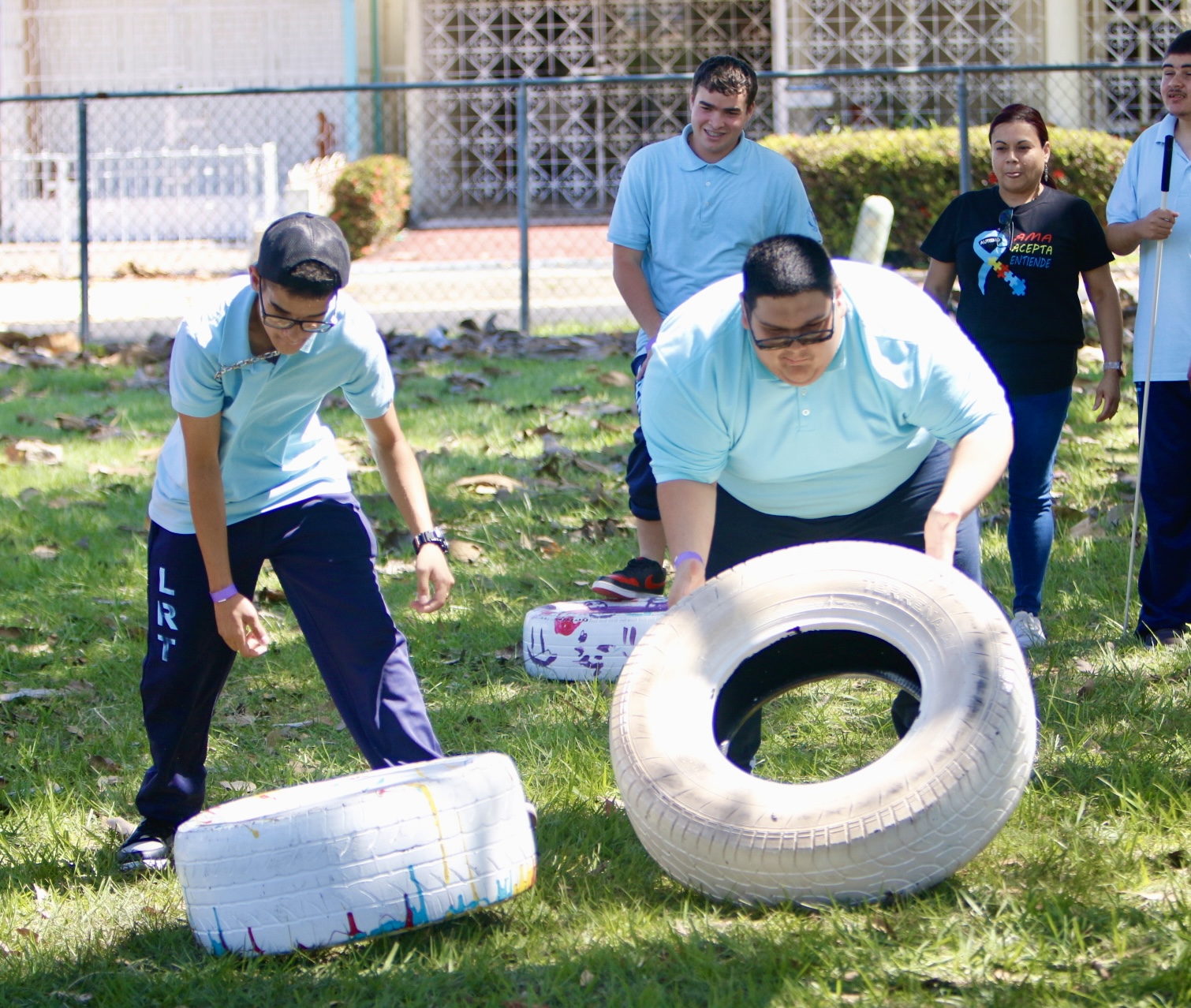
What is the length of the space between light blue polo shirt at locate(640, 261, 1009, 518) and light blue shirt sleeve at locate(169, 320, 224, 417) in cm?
102

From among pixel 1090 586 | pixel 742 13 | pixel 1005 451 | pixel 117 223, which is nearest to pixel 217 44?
pixel 117 223

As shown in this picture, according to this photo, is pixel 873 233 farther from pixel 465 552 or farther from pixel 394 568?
pixel 394 568

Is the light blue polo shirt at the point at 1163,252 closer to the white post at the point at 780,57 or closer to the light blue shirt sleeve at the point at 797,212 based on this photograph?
the light blue shirt sleeve at the point at 797,212

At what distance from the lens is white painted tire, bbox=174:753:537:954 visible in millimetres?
2934

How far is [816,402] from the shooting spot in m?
3.36

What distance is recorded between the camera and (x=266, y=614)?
5.60 meters

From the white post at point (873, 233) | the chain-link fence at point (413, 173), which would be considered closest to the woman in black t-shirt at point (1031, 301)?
the white post at point (873, 233)

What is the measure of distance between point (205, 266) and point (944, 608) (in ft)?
46.6

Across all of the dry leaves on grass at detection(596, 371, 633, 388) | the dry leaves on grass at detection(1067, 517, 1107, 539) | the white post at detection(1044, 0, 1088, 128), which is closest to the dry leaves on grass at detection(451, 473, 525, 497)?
the dry leaves on grass at detection(596, 371, 633, 388)

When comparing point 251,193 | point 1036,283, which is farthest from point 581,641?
point 251,193

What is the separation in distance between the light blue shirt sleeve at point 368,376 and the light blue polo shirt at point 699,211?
188 cm

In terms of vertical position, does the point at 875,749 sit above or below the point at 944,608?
below

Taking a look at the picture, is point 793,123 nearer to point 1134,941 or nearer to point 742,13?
point 742,13

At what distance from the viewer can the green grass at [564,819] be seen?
286 centimetres
